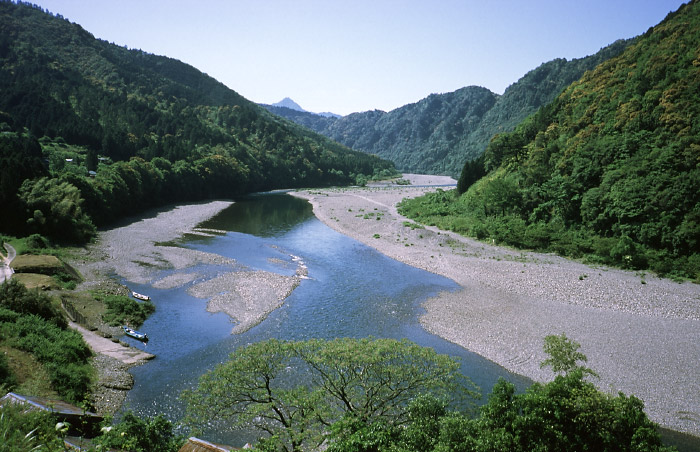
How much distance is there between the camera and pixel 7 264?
34.1m

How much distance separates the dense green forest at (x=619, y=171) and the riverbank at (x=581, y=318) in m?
4.40

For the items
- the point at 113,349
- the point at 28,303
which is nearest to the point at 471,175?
the point at 113,349

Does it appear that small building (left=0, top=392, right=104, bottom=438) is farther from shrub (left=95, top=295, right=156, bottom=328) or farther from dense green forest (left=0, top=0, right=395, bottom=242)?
dense green forest (left=0, top=0, right=395, bottom=242)

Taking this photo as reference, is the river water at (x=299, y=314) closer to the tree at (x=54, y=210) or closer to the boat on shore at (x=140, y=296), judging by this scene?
the boat on shore at (x=140, y=296)

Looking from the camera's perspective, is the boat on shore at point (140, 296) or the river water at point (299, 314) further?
the boat on shore at point (140, 296)

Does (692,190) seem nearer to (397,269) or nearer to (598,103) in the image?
(598,103)

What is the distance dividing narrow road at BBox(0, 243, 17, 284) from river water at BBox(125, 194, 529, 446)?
9.85 metres

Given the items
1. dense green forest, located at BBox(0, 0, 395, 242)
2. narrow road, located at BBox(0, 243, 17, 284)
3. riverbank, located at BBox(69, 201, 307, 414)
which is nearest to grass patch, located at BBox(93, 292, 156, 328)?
riverbank, located at BBox(69, 201, 307, 414)

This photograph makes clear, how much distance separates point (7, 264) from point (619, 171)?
64901 mm

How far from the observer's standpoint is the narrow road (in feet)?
102

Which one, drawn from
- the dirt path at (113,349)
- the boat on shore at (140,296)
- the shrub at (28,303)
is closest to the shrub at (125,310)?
the boat on shore at (140,296)

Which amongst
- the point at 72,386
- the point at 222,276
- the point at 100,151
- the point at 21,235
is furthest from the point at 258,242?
the point at 100,151

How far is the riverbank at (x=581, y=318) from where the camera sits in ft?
73.2

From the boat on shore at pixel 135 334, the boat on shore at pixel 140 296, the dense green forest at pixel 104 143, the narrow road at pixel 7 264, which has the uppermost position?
the dense green forest at pixel 104 143
